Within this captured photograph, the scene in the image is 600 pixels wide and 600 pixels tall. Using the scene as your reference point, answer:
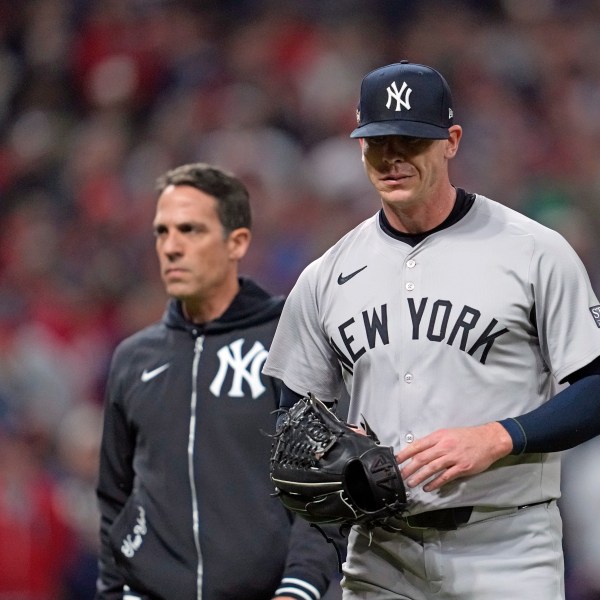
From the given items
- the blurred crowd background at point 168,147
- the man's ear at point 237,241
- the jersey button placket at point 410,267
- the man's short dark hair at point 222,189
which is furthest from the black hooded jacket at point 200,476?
the blurred crowd background at point 168,147

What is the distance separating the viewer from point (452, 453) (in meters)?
2.35

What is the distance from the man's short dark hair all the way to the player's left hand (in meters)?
1.60

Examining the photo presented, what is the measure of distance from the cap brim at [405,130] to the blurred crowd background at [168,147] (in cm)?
361

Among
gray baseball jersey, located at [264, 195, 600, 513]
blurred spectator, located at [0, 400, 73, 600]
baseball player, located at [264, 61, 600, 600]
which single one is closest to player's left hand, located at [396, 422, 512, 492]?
baseball player, located at [264, 61, 600, 600]

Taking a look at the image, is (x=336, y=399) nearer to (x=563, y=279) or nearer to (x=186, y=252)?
(x=563, y=279)

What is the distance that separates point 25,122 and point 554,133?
3647 millimetres

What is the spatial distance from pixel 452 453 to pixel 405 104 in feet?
2.47

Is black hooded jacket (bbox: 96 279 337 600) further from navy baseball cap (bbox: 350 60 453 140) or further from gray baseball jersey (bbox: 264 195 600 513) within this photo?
navy baseball cap (bbox: 350 60 453 140)

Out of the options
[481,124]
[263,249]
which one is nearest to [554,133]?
[481,124]

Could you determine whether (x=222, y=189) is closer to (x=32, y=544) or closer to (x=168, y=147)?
(x=32, y=544)

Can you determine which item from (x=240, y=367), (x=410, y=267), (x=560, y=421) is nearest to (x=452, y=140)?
(x=410, y=267)

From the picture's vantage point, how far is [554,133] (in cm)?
709

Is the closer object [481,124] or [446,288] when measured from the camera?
[446,288]

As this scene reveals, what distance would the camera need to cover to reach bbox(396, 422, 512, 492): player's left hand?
2346mm
